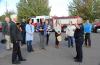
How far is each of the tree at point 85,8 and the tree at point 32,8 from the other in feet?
19.7

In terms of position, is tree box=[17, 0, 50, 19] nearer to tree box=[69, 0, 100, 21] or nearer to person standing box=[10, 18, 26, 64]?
tree box=[69, 0, 100, 21]

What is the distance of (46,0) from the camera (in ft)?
259

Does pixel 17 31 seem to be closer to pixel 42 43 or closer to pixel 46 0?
pixel 42 43

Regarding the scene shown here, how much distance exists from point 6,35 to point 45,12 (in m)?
55.5

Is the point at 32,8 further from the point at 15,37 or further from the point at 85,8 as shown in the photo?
the point at 15,37

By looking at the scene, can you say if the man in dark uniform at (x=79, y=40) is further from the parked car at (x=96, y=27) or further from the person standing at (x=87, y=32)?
the parked car at (x=96, y=27)

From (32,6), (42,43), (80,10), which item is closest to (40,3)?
(32,6)

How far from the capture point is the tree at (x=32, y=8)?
7394cm

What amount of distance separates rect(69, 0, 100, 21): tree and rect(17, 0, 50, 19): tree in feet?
19.7

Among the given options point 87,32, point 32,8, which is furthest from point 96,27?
point 32,8

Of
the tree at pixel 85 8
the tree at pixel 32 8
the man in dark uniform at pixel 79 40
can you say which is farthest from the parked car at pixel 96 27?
the man in dark uniform at pixel 79 40

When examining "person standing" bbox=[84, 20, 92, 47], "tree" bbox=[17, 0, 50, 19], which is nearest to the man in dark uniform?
"person standing" bbox=[84, 20, 92, 47]

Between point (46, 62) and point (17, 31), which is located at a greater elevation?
point (17, 31)

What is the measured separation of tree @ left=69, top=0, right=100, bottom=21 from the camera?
221 feet
